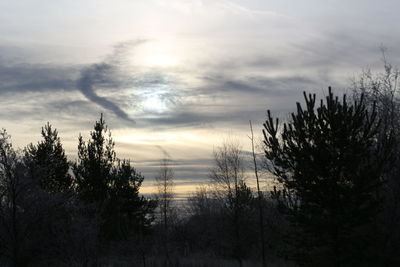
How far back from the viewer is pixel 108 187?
37125 mm

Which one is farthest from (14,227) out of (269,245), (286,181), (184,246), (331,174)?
A: (184,246)

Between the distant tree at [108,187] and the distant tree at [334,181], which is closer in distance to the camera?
the distant tree at [334,181]

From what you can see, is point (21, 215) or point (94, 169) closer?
point (21, 215)

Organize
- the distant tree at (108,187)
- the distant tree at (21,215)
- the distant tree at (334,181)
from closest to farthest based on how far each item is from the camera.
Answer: the distant tree at (334,181) < the distant tree at (21,215) < the distant tree at (108,187)

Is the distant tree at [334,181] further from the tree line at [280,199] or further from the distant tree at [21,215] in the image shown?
the distant tree at [21,215]

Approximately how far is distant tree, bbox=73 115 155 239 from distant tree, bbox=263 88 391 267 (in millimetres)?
24723

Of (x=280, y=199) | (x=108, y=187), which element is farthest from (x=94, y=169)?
(x=280, y=199)

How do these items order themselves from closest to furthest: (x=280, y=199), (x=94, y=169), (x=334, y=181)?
(x=334, y=181) < (x=280, y=199) < (x=94, y=169)

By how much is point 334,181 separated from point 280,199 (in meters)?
5.45

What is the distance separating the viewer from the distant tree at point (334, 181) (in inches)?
490

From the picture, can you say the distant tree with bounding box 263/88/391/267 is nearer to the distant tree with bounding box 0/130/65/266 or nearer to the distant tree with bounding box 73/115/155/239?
the distant tree with bounding box 0/130/65/266

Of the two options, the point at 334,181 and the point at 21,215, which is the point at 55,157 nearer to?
the point at 21,215

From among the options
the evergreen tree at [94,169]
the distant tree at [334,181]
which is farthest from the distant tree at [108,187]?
the distant tree at [334,181]

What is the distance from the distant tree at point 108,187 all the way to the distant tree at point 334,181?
24723mm
